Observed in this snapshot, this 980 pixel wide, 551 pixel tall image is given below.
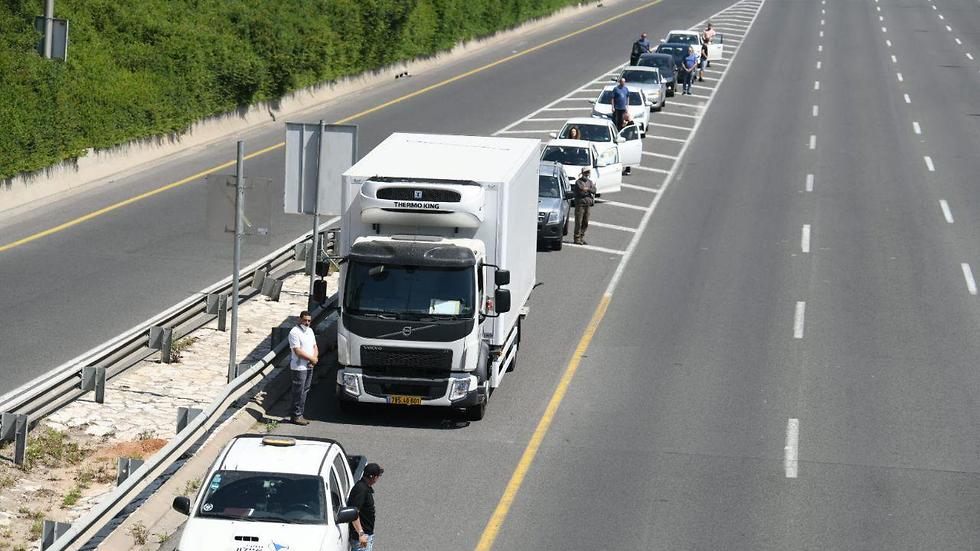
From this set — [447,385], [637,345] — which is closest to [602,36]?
[637,345]

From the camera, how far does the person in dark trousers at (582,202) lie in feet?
101

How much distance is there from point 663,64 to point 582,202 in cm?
2491

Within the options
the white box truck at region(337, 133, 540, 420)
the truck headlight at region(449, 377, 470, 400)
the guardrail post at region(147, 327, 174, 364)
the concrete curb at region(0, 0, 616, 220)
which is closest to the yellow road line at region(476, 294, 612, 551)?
the white box truck at region(337, 133, 540, 420)

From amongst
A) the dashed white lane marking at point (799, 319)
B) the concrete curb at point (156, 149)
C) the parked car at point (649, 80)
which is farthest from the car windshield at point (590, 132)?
the dashed white lane marking at point (799, 319)

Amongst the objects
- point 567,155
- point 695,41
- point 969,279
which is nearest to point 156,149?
point 567,155

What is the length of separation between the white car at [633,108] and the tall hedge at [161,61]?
32.4 ft

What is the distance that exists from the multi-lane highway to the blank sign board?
324 centimetres

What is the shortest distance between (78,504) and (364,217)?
6.03 m

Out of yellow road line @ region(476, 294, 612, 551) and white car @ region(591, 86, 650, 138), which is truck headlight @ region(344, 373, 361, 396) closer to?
yellow road line @ region(476, 294, 612, 551)

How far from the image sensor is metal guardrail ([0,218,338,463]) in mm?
16031

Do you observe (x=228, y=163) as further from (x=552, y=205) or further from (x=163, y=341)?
(x=163, y=341)

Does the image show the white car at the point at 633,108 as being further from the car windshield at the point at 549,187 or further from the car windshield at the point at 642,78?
the car windshield at the point at 549,187

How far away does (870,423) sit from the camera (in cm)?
1975

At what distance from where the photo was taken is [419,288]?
1898 centimetres
